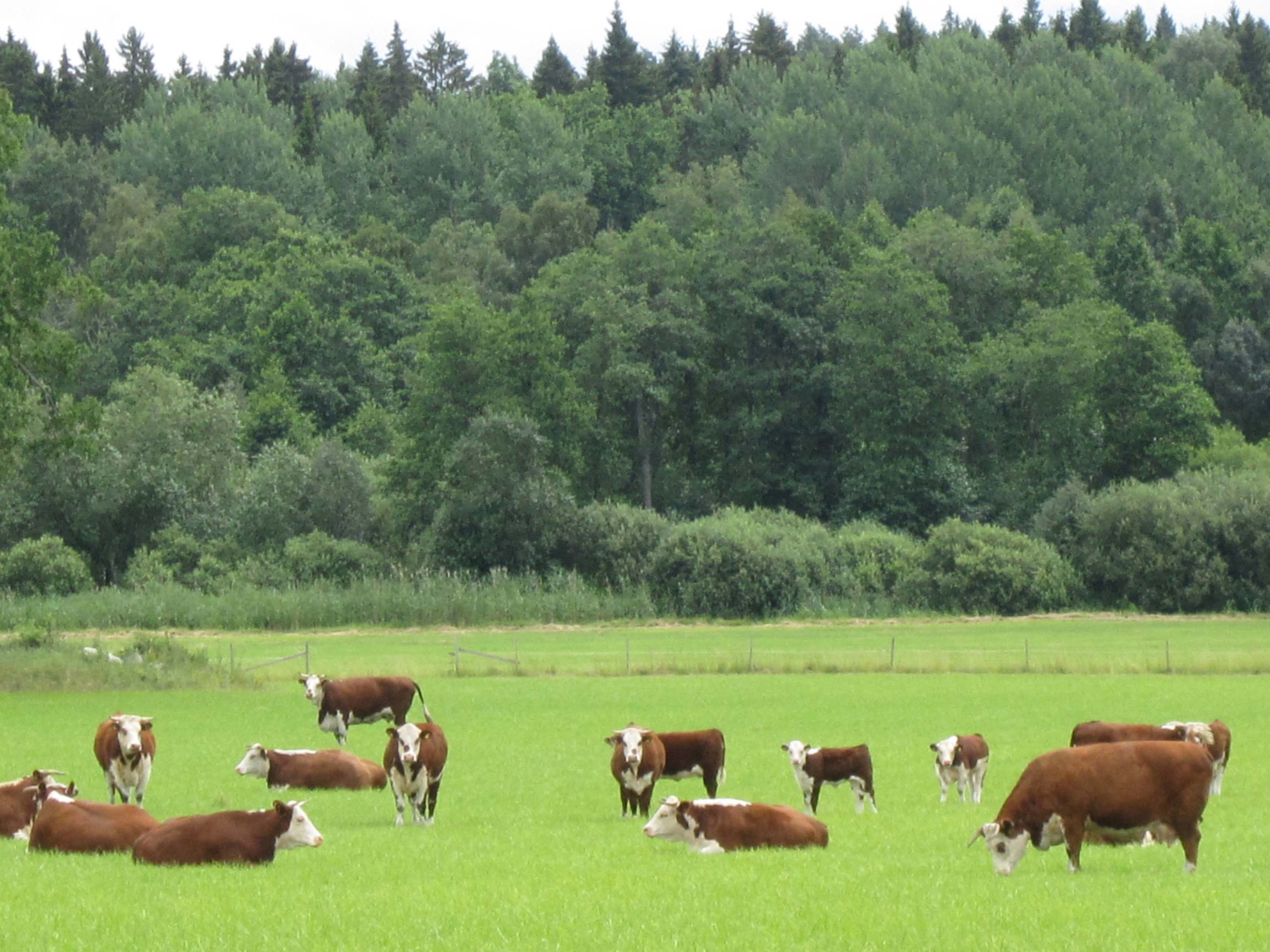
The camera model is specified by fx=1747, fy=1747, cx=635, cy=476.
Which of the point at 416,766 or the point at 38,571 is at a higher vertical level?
the point at 38,571

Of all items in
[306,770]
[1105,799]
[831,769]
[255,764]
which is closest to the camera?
[1105,799]

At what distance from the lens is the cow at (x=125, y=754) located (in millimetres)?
23250

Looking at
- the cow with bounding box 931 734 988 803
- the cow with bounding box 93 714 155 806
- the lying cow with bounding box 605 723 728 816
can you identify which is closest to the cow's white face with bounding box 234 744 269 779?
the cow with bounding box 93 714 155 806

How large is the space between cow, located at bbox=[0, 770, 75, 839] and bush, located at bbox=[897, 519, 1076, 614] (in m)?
61.3

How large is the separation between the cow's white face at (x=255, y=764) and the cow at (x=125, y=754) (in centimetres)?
195

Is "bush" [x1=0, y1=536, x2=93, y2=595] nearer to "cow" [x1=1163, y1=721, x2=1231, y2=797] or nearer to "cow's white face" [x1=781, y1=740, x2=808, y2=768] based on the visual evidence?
"cow's white face" [x1=781, y1=740, x2=808, y2=768]

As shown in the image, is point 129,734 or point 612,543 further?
point 612,543

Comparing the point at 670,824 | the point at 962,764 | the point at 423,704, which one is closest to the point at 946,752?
the point at 962,764

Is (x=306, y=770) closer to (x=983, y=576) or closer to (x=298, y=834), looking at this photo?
(x=298, y=834)

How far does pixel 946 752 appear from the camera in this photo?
78.3 ft

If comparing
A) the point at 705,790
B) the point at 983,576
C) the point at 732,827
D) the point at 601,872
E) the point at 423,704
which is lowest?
the point at 705,790

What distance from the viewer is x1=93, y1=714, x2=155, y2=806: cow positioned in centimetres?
2325

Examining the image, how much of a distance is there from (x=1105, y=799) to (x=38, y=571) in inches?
2869

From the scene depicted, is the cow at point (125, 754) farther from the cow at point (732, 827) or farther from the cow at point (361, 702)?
the cow at point (361, 702)
